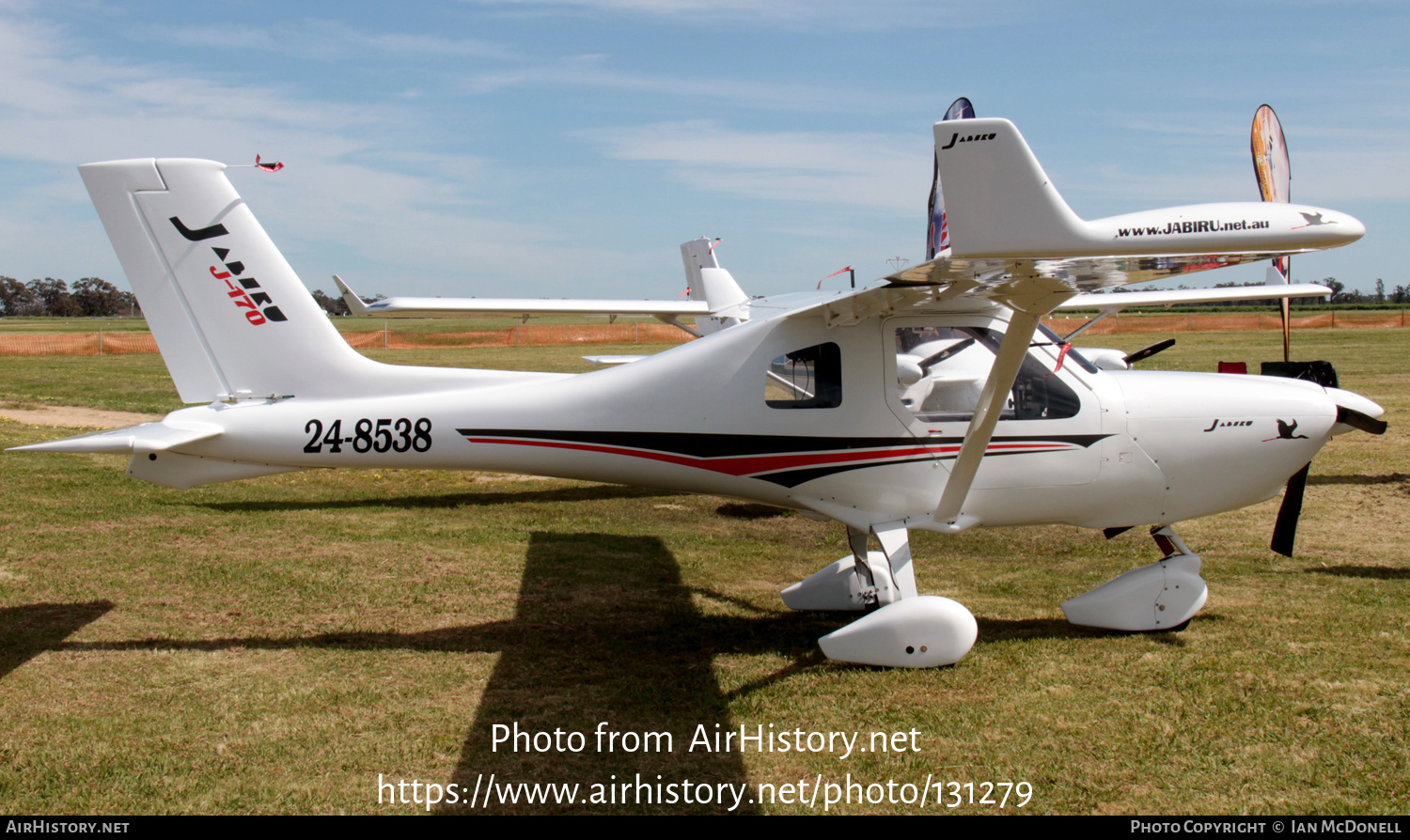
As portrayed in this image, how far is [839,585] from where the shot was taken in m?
7.04

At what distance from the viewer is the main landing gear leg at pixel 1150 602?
621 centimetres

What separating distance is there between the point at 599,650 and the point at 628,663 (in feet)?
1.04

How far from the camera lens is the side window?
601cm

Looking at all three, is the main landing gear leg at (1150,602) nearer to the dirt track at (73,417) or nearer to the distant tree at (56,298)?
the dirt track at (73,417)

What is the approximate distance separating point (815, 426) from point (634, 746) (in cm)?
226

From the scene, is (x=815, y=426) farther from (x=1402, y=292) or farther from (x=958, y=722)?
(x=1402, y=292)

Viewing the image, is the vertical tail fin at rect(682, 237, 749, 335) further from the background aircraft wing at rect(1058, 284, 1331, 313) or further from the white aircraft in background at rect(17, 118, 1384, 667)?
the white aircraft in background at rect(17, 118, 1384, 667)

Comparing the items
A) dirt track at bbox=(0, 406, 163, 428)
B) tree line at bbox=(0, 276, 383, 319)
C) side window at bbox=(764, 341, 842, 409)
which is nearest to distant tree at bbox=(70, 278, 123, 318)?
tree line at bbox=(0, 276, 383, 319)

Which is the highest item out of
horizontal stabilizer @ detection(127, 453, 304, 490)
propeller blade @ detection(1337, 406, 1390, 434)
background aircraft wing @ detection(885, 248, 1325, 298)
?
background aircraft wing @ detection(885, 248, 1325, 298)

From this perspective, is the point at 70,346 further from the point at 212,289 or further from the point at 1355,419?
the point at 1355,419

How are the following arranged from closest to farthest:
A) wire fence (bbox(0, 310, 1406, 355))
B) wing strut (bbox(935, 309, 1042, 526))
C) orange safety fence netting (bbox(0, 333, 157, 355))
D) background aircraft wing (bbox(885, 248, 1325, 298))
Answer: background aircraft wing (bbox(885, 248, 1325, 298)) < wing strut (bbox(935, 309, 1042, 526)) < orange safety fence netting (bbox(0, 333, 157, 355)) < wire fence (bbox(0, 310, 1406, 355))

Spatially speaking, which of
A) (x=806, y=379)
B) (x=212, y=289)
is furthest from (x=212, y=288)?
(x=806, y=379)

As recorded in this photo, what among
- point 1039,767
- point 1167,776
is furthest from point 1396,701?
point 1039,767

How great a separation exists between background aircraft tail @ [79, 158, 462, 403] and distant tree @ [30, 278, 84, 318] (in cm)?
14424
